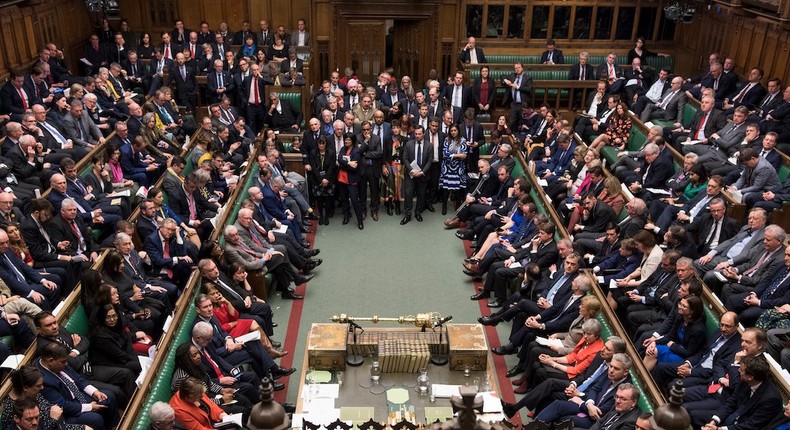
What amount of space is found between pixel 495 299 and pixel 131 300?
4187 mm

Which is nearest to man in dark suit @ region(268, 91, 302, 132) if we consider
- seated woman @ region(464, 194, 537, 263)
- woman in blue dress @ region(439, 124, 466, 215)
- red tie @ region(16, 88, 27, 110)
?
woman in blue dress @ region(439, 124, 466, 215)

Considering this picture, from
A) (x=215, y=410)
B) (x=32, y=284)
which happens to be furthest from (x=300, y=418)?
(x=32, y=284)

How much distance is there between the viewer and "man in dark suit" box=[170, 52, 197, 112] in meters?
12.4

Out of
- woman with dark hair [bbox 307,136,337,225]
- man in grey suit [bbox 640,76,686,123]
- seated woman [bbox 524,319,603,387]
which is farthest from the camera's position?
man in grey suit [bbox 640,76,686,123]

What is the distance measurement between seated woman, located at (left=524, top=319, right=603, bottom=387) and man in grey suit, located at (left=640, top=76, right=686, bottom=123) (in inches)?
263

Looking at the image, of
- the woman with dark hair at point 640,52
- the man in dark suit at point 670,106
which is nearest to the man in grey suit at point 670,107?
the man in dark suit at point 670,106

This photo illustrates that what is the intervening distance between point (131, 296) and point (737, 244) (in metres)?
6.14

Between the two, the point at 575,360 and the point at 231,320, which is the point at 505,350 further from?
the point at 231,320

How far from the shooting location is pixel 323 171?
10.0 meters

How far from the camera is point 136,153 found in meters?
9.34

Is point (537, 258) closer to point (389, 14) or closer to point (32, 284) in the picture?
point (32, 284)

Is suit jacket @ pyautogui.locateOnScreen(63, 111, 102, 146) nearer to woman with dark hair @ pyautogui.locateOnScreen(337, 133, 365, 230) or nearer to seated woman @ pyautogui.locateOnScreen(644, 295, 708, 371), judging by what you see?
woman with dark hair @ pyautogui.locateOnScreen(337, 133, 365, 230)

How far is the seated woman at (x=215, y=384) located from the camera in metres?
5.35

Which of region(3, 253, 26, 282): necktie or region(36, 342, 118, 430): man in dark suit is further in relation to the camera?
region(3, 253, 26, 282): necktie
